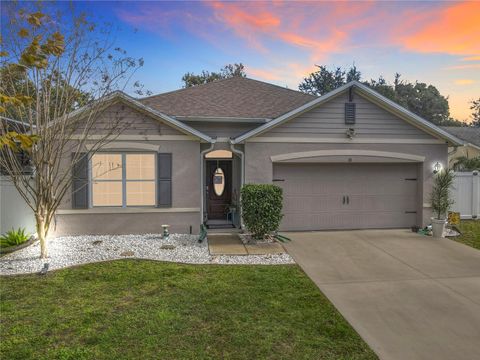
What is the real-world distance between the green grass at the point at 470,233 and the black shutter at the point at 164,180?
8.55 meters

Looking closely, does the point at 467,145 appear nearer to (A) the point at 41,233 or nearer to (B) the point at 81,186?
(B) the point at 81,186

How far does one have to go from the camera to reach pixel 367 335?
14.3ft

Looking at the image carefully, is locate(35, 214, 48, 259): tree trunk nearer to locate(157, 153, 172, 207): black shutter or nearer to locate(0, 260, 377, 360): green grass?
locate(0, 260, 377, 360): green grass

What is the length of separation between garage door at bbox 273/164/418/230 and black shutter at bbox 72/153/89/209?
5565 mm

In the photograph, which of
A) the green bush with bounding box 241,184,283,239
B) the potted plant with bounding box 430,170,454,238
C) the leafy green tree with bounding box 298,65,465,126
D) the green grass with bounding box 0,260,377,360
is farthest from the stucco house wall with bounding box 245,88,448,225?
the leafy green tree with bounding box 298,65,465,126

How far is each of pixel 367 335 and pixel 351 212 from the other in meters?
6.76

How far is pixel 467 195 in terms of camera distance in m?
12.7

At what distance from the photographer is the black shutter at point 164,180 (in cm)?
965

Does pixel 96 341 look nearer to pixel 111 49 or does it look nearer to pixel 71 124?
pixel 71 124

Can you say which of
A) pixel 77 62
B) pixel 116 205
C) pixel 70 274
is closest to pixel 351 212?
pixel 116 205

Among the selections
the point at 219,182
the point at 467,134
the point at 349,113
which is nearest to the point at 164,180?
the point at 219,182

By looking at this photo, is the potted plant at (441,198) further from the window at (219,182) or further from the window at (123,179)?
the window at (123,179)

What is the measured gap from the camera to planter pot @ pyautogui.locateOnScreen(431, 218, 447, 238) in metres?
9.85

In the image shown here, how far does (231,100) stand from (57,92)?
19.8 ft
